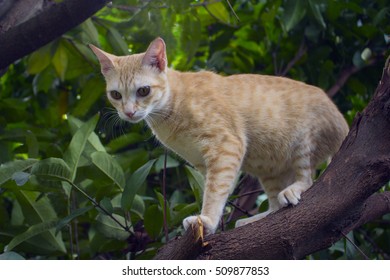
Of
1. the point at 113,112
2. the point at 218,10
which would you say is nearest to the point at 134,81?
the point at 113,112

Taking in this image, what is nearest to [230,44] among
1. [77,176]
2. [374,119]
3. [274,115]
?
[274,115]

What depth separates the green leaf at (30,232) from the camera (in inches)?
92.0

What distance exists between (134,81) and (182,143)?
301 mm

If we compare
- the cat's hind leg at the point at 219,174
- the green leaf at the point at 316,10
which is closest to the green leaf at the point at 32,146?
the cat's hind leg at the point at 219,174

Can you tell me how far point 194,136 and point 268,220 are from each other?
0.54 metres

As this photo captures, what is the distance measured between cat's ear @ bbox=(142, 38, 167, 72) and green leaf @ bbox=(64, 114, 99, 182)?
0.30 m

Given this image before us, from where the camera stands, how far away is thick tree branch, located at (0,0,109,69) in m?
2.30

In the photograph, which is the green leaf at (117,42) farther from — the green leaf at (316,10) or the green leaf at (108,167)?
the green leaf at (316,10)

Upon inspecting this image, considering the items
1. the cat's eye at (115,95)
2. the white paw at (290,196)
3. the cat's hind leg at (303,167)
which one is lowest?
the cat's hind leg at (303,167)

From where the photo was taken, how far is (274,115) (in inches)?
97.3

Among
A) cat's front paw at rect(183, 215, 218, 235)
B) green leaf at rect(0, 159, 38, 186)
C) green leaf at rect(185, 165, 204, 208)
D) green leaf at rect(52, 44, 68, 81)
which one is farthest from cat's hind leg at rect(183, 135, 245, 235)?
green leaf at rect(52, 44, 68, 81)

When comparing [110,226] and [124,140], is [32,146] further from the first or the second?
[110,226]

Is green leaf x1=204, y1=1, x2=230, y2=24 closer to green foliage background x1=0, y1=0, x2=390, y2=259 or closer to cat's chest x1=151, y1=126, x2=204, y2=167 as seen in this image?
green foliage background x1=0, y1=0, x2=390, y2=259

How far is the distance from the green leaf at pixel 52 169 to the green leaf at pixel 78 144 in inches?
2.6
